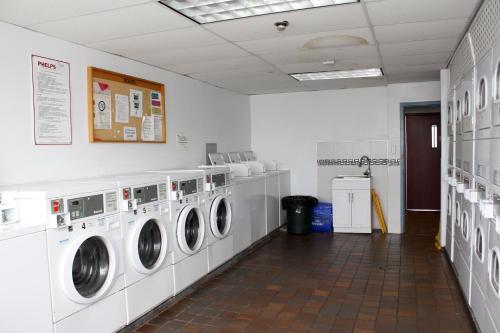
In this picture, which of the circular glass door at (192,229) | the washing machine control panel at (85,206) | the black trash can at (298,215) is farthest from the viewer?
the black trash can at (298,215)

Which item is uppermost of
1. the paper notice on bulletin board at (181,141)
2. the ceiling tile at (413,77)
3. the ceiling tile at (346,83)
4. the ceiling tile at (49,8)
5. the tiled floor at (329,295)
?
the ceiling tile at (346,83)

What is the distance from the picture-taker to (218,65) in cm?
476

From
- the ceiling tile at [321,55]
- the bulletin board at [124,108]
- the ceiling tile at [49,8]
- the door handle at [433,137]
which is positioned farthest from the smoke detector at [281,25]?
the door handle at [433,137]

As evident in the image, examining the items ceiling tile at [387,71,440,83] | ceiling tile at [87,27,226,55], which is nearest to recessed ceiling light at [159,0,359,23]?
ceiling tile at [87,27,226,55]

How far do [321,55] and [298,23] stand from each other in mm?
1177

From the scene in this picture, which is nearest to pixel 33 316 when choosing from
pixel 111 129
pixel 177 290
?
pixel 177 290

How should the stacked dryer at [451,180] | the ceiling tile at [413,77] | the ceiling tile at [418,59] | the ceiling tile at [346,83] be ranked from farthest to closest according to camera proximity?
1. the ceiling tile at [346,83]
2. the ceiling tile at [413,77]
3. the ceiling tile at [418,59]
4. the stacked dryer at [451,180]

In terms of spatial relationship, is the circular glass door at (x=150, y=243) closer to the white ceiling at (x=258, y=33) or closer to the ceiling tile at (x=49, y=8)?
the white ceiling at (x=258, y=33)

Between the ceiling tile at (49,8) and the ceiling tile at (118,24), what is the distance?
A: 84 millimetres

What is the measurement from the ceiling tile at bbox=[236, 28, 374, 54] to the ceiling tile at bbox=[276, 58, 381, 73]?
773 millimetres

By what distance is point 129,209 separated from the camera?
3.21m

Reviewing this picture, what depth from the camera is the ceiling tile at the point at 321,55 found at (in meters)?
4.14

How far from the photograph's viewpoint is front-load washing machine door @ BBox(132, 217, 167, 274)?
11.5 feet

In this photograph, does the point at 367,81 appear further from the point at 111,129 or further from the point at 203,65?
the point at 111,129
